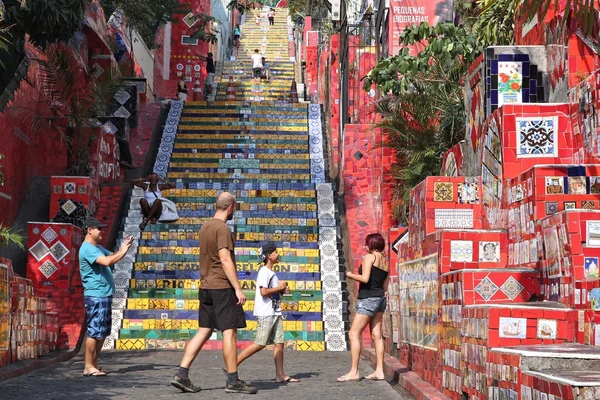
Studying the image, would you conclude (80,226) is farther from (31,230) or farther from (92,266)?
(92,266)

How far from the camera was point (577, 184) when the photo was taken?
7918mm

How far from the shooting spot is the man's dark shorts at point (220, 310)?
29.3ft

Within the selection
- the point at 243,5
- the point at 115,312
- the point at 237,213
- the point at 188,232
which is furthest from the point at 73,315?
the point at 243,5

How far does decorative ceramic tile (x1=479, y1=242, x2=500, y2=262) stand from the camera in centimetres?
899

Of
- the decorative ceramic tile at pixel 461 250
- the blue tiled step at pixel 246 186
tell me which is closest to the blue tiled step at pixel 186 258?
the blue tiled step at pixel 246 186

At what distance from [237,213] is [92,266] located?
27.9 feet

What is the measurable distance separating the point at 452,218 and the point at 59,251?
6.28 m

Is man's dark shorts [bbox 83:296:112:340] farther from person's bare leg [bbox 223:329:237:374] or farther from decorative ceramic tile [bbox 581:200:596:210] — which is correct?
decorative ceramic tile [bbox 581:200:596:210]

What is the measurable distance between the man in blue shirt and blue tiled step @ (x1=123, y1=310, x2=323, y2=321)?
15.0 feet

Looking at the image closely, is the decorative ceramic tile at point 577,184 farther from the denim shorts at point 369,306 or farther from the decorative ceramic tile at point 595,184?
the denim shorts at point 369,306

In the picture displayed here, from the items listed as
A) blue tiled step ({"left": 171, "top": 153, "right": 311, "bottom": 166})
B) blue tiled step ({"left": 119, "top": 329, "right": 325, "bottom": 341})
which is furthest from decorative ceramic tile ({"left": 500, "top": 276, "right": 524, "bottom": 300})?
Answer: blue tiled step ({"left": 171, "top": 153, "right": 311, "bottom": 166})

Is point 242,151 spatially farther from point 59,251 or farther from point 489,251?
point 489,251

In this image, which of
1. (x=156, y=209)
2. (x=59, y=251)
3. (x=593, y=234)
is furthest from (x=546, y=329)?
(x=156, y=209)

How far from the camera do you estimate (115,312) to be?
15148 millimetres
